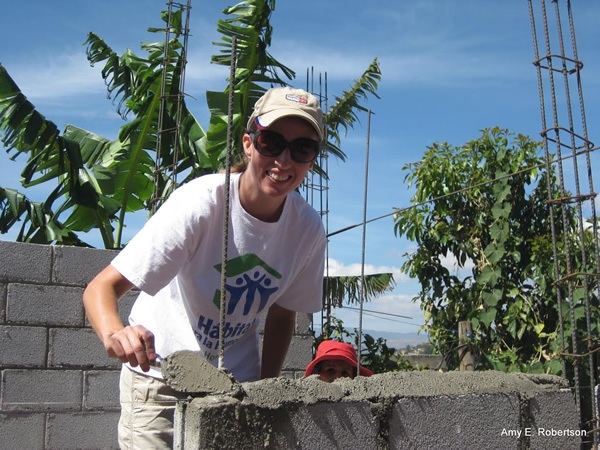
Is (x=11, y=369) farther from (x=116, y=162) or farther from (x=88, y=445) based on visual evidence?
(x=116, y=162)

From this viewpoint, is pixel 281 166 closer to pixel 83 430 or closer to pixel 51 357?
pixel 51 357

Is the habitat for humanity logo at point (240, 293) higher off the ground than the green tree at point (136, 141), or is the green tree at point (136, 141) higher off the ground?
the green tree at point (136, 141)

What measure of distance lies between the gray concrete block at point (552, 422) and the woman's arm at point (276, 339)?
0.92 m

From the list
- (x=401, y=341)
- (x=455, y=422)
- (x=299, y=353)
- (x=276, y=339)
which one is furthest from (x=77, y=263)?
(x=401, y=341)

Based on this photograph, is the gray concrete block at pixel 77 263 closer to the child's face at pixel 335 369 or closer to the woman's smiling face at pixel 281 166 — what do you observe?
the child's face at pixel 335 369

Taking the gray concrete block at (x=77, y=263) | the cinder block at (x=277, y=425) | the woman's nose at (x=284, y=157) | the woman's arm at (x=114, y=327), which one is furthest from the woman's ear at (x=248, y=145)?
the gray concrete block at (x=77, y=263)

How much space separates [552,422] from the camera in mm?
2822

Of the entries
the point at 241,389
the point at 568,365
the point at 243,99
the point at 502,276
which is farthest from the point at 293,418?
the point at 243,99

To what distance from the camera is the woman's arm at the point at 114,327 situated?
6.09ft

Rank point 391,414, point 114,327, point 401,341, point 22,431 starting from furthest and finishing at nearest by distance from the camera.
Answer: point 401,341 → point 22,431 → point 391,414 → point 114,327

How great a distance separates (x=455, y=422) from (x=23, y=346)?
10.2ft

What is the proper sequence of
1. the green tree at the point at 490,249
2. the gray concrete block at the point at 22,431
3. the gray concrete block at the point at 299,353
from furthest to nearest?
the green tree at the point at 490,249
the gray concrete block at the point at 299,353
the gray concrete block at the point at 22,431

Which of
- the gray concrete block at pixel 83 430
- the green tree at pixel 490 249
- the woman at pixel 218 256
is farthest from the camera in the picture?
the green tree at pixel 490 249

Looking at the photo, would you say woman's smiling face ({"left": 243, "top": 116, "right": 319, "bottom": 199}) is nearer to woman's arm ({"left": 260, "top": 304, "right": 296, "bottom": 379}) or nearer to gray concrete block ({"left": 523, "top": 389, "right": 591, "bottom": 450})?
woman's arm ({"left": 260, "top": 304, "right": 296, "bottom": 379})
